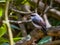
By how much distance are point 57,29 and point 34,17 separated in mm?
611

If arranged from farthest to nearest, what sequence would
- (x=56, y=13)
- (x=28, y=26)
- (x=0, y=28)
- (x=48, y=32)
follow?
(x=28, y=26) < (x=56, y=13) < (x=0, y=28) < (x=48, y=32)

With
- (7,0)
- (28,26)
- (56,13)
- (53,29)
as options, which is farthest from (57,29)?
(28,26)

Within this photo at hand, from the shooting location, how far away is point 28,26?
2033 millimetres

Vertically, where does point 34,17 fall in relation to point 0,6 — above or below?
below

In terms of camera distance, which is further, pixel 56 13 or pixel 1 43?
pixel 56 13

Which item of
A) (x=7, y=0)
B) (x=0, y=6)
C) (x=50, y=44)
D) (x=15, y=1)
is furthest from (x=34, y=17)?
(x=7, y=0)

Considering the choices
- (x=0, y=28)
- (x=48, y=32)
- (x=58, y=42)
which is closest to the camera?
(x=48, y=32)

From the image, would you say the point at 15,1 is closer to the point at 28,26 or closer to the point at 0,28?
the point at 0,28

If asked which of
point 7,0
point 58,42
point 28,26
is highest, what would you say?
point 7,0

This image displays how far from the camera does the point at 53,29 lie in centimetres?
71

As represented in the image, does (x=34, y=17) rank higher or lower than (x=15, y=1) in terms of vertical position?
lower

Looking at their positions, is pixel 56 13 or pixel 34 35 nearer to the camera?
pixel 34 35

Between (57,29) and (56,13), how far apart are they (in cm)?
93

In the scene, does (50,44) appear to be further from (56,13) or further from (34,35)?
(56,13)
